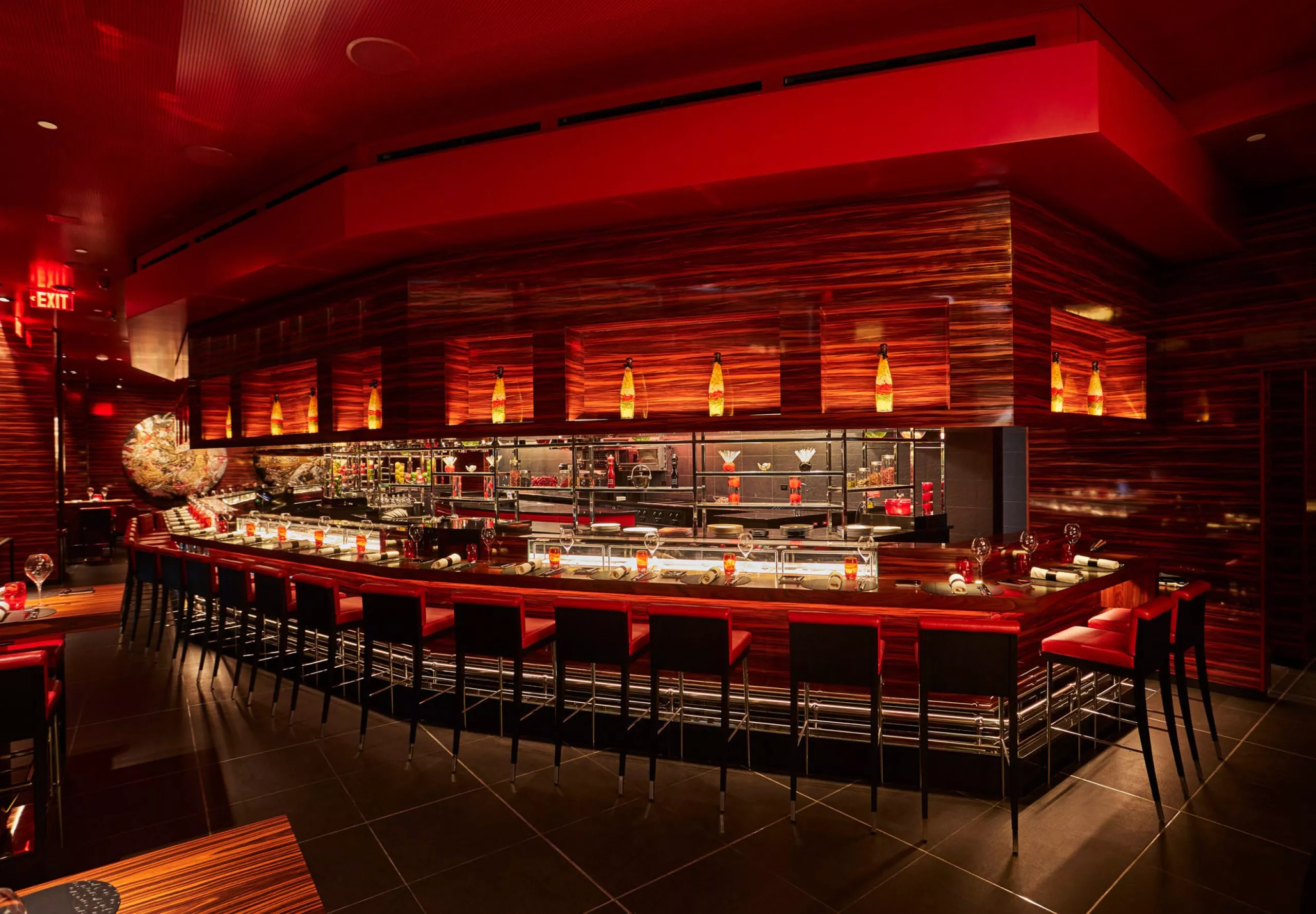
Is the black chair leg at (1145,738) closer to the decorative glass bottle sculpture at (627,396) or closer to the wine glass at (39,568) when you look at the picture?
the decorative glass bottle sculpture at (627,396)

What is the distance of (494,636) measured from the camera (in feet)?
11.9

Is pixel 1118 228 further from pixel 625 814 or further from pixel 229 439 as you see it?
pixel 229 439

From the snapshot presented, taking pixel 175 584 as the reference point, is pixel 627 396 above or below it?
above

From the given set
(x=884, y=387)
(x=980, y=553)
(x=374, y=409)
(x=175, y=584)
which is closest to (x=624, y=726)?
(x=980, y=553)

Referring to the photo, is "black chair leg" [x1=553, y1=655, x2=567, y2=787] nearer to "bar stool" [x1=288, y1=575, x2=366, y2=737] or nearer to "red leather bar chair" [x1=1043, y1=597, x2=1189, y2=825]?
"bar stool" [x1=288, y1=575, x2=366, y2=737]

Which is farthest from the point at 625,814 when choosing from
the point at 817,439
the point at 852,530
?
the point at 817,439

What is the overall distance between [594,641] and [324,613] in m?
1.94

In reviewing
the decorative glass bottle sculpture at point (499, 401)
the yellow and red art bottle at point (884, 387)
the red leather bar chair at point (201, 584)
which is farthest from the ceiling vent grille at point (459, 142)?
the red leather bar chair at point (201, 584)

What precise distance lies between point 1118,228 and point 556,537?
4430mm

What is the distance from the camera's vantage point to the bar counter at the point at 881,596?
11.1 ft

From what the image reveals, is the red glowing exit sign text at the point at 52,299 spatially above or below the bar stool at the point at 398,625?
above

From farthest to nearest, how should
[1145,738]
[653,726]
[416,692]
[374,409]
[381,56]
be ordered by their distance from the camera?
[374,409]
[416,692]
[381,56]
[653,726]
[1145,738]

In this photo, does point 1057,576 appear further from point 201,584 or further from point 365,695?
point 201,584

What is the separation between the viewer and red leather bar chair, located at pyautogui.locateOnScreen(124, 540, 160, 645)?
20.0 feet
